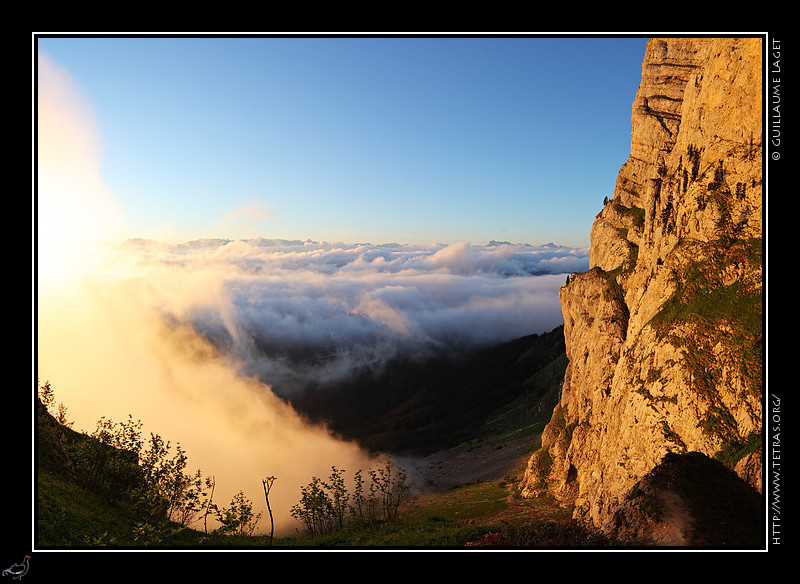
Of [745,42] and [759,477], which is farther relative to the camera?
[745,42]

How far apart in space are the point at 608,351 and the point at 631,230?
34.1m

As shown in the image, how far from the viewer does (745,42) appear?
54.2 meters

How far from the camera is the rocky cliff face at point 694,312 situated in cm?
4250

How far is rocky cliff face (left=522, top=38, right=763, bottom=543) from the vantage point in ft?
139
